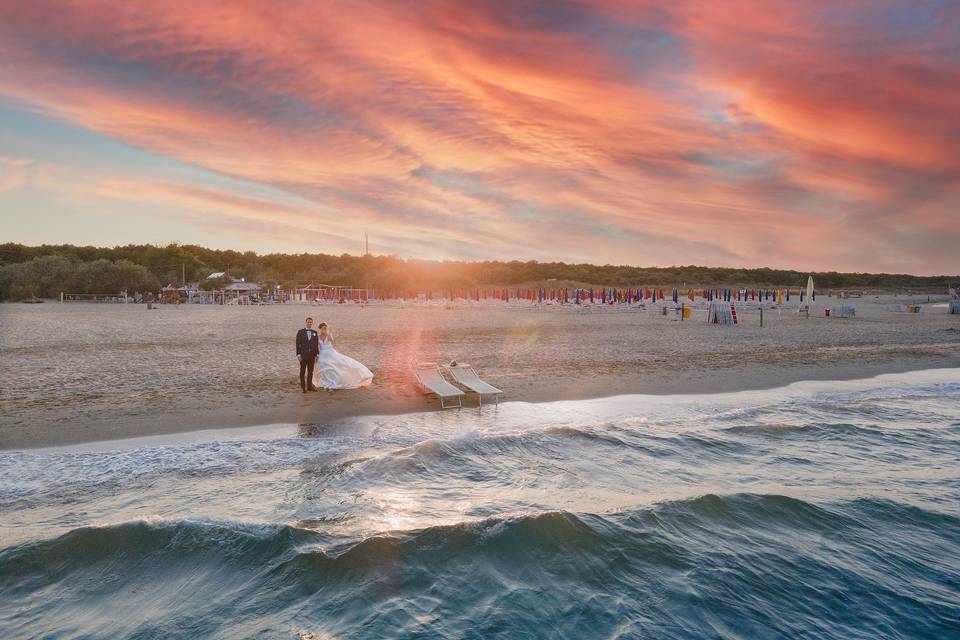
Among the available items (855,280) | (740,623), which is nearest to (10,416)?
(740,623)

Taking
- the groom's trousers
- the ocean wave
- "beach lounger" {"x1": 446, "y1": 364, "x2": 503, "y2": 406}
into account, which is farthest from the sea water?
the groom's trousers

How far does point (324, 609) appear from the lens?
480 cm

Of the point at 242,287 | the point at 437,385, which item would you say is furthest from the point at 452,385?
the point at 242,287

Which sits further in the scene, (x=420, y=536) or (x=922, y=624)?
(x=420, y=536)

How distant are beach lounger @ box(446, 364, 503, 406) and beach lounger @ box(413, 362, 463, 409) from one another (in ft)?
0.89

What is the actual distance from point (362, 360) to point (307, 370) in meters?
5.02

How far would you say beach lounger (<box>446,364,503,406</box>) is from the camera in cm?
1135

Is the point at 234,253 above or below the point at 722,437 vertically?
above

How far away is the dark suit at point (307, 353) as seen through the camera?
12.5 meters

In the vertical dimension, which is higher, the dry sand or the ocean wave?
the dry sand

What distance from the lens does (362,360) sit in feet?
58.4

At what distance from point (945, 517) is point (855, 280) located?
165059 mm

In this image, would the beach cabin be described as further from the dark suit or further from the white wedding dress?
the dark suit

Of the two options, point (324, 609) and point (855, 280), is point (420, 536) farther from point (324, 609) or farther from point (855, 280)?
point (855, 280)
